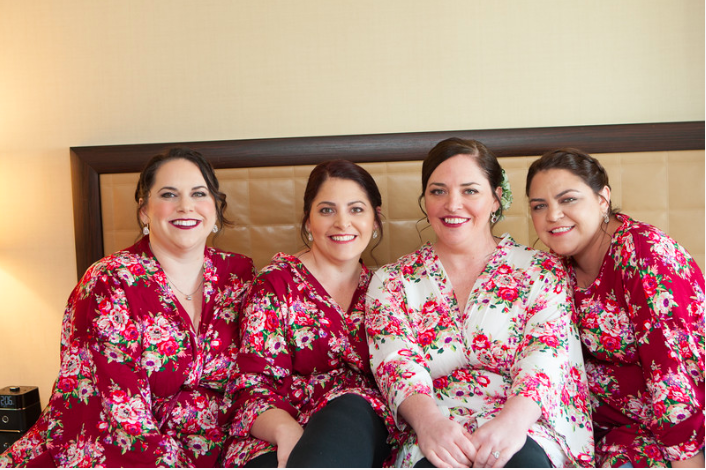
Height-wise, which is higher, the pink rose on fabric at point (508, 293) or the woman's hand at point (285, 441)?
the pink rose on fabric at point (508, 293)

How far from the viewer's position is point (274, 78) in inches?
99.6

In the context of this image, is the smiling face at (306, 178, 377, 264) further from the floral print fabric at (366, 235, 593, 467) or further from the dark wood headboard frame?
the dark wood headboard frame

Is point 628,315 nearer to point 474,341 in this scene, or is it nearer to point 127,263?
point 474,341

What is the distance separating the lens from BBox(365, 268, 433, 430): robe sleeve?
1610mm

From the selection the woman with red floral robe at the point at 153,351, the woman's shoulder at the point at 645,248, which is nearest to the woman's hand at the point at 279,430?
the woman with red floral robe at the point at 153,351

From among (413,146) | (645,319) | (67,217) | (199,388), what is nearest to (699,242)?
(645,319)

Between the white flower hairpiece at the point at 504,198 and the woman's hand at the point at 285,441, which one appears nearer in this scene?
the woman's hand at the point at 285,441

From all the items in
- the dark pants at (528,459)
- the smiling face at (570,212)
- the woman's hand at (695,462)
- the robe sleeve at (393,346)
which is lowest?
the woman's hand at (695,462)

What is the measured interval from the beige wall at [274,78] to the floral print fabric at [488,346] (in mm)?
925

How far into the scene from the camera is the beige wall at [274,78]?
2457 millimetres

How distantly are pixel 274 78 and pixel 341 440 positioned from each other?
1.70 m

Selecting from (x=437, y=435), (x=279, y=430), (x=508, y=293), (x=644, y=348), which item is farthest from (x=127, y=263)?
(x=644, y=348)

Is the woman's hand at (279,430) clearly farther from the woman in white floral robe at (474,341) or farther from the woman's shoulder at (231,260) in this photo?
the woman's shoulder at (231,260)

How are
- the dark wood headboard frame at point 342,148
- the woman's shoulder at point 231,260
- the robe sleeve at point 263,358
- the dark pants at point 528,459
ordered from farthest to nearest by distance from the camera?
the dark wood headboard frame at point 342,148 → the woman's shoulder at point 231,260 → the robe sleeve at point 263,358 → the dark pants at point 528,459
